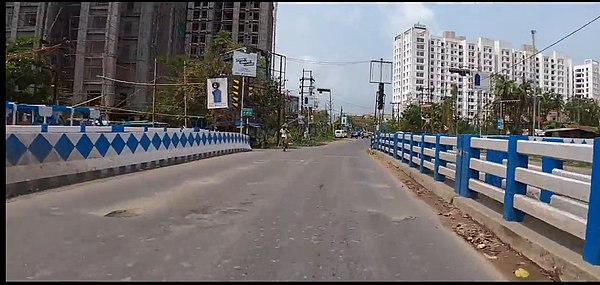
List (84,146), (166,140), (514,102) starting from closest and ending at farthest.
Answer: (84,146) → (166,140) → (514,102)

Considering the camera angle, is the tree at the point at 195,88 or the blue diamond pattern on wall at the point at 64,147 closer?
the blue diamond pattern on wall at the point at 64,147

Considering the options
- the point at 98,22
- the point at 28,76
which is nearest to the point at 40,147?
the point at 28,76

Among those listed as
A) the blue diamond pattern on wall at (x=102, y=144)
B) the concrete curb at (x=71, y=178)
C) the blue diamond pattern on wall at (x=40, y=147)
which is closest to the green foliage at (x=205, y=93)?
the concrete curb at (x=71, y=178)

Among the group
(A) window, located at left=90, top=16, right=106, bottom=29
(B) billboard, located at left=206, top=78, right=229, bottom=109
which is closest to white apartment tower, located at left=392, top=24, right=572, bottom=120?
(B) billboard, located at left=206, top=78, right=229, bottom=109

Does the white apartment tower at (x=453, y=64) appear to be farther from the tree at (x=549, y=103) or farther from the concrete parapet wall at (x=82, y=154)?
the concrete parapet wall at (x=82, y=154)

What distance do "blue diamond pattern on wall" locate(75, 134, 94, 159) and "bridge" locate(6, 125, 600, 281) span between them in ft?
0.11

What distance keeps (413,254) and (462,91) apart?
58.1 meters

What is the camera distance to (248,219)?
727 centimetres

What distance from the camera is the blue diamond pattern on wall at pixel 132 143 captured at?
14035 mm

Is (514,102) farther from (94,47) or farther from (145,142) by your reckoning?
(145,142)

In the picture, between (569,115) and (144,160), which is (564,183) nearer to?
(144,160)

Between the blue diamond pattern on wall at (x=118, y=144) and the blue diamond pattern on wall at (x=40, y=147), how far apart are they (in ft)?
9.04

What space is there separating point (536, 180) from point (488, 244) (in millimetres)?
878

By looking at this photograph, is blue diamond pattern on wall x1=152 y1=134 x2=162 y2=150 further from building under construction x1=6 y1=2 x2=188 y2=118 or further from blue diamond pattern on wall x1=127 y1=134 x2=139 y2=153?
building under construction x1=6 y1=2 x2=188 y2=118
